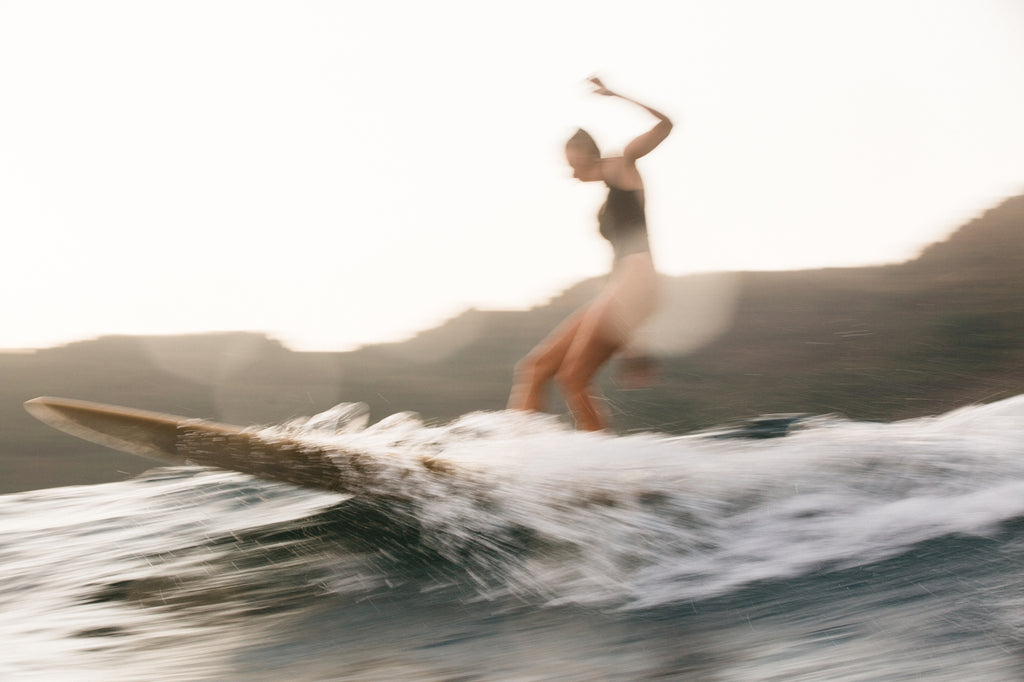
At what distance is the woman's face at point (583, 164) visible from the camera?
244 centimetres

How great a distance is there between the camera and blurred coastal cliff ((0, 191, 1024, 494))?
35.9ft

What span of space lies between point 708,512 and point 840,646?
66 centimetres

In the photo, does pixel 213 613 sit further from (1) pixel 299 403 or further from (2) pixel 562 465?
(1) pixel 299 403

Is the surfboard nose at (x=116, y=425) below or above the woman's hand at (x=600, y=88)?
below

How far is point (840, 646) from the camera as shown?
1378 millimetres

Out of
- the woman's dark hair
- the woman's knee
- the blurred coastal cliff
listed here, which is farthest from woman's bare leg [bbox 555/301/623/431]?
the blurred coastal cliff

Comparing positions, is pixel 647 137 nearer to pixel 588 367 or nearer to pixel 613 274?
pixel 613 274

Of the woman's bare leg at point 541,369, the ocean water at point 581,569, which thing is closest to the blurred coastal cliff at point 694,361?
the woman's bare leg at point 541,369

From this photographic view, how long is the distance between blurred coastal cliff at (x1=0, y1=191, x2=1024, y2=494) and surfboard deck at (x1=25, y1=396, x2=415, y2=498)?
26.7ft

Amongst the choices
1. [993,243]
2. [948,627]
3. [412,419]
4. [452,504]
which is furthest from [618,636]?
[993,243]

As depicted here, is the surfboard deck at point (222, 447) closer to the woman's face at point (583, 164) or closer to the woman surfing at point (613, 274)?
the woman surfing at point (613, 274)

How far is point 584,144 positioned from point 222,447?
1531mm

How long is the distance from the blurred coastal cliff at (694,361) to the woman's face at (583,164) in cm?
812

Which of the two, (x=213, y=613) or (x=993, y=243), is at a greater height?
(x=993, y=243)
